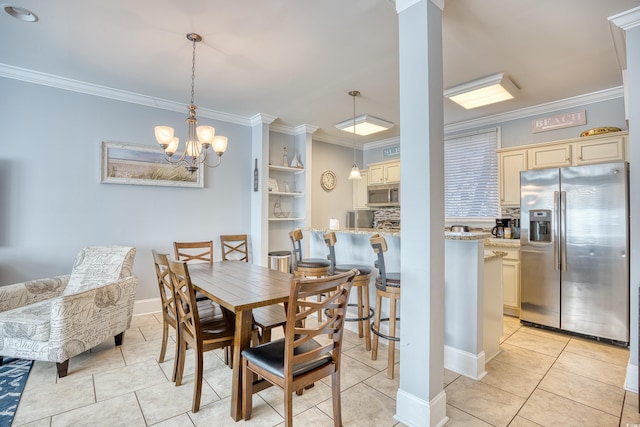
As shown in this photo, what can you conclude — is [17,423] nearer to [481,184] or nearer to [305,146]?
[305,146]

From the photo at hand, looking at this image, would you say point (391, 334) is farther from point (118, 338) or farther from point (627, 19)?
point (627, 19)

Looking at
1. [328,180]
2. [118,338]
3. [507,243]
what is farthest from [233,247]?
[507,243]

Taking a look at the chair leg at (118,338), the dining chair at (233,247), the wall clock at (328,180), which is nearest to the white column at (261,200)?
the dining chair at (233,247)

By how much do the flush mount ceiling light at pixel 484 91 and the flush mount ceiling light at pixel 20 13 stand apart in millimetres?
3799

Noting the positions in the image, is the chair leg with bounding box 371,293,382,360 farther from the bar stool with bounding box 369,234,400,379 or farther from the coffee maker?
the coffee maker

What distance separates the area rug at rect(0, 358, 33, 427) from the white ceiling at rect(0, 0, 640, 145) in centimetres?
274

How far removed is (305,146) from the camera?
509 cm

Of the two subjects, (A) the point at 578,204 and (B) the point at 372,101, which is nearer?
(A) the point at 578,204

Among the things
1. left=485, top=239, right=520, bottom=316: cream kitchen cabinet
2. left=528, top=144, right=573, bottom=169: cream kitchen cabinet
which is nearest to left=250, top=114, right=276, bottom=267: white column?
left=485, top=239, right=520, bottom=316: cream kitchen cabinet

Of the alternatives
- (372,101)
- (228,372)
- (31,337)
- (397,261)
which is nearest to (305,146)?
(372,101)

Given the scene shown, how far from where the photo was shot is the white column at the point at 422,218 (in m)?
1.80

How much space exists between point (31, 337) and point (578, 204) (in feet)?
16.7

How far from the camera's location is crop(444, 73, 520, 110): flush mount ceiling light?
321 cm

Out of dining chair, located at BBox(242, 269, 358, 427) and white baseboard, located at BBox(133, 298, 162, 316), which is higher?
dining chair, located at BBox(242, 269, 358, 427)
